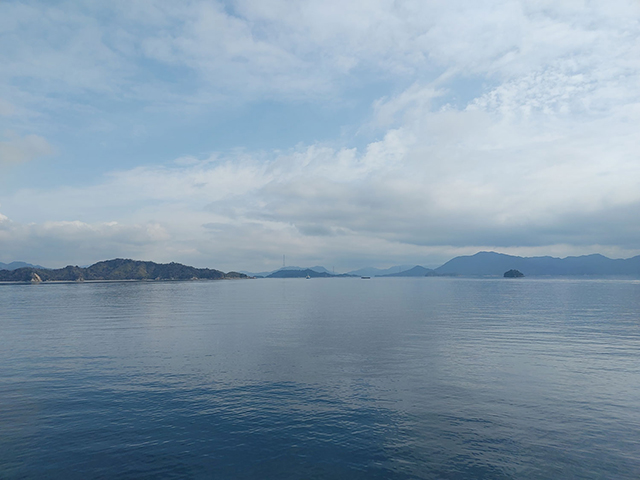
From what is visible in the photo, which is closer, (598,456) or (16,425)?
(598,456)

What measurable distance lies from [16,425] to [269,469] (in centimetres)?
1989

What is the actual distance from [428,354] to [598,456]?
25.7 meters

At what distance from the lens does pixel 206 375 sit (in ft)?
127

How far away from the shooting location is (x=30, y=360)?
45.3 meters

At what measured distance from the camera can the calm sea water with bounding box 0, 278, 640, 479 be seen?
21953 mm

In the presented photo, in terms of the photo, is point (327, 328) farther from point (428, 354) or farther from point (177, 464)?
point (177, 464)

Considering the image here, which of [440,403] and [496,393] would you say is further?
[496,393]

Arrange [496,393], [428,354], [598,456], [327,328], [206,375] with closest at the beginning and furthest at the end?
[598,456], [496,393], [206,375], [428,354], [327,328]

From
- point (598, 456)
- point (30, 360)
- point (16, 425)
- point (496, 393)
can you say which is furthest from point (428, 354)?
point (30, 360)

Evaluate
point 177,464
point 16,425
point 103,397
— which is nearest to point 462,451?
point 177,464

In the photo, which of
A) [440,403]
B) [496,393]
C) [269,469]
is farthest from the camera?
Result: [496,393]

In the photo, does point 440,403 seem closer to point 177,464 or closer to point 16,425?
point 177,464

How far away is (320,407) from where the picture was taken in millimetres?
29750

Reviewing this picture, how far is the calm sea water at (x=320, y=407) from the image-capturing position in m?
22.0
